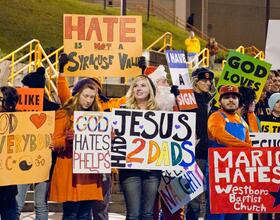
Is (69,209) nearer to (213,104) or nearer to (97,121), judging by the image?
(97,121)

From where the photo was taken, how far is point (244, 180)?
8891 millimetres

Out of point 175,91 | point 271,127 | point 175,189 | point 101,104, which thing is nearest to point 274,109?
point 271,127

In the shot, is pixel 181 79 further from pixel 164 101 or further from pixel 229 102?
pixel 229 102

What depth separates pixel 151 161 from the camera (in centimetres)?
896

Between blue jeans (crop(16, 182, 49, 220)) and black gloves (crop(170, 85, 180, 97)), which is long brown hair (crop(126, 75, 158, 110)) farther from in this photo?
blue jeans (crop(16, 182, 49, 220))

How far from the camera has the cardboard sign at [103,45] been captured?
1094 cm

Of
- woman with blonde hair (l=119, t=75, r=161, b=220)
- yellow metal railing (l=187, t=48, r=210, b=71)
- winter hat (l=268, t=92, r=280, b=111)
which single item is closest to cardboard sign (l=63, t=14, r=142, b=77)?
winter hat (l=268, t=92, r=280, b=111)

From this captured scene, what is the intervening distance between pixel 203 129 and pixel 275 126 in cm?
87

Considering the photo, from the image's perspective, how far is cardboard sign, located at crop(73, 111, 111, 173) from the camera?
8.72 metres

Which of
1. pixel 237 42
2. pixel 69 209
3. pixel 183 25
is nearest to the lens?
pixel 69 209

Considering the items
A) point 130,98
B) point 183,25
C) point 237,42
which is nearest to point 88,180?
point 130,98

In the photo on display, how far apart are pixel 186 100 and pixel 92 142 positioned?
5.60 feet

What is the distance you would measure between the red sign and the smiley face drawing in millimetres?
2093

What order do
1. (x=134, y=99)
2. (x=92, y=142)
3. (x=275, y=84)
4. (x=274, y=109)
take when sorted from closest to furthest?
1. (x=92, y=142)
2. (x=134, y=99)
3. (x=274, y=109)
4. (x=275, y=84)
